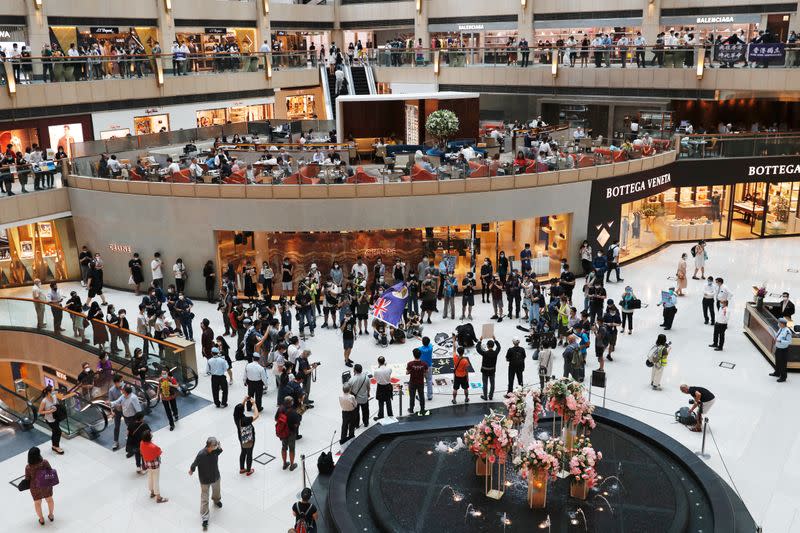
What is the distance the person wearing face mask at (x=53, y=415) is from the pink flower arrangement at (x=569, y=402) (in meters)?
8.40

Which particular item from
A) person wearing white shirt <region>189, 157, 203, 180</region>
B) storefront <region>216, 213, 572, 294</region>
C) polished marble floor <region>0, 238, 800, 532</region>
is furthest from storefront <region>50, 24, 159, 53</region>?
polished marble floor <region>0, 238, 800, 532</region>

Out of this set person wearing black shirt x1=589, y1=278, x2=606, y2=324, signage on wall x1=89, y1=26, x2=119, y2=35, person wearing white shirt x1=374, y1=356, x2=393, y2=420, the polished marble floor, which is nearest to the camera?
the polished marble floor

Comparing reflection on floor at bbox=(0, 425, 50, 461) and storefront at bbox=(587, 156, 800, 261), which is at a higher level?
storefront at bbox=(587, 156, 800, 261)

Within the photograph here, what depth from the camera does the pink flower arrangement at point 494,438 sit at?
10953 mm

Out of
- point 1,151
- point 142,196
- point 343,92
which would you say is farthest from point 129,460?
point 343,92

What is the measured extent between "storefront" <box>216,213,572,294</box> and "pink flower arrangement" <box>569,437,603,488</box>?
10962 mm

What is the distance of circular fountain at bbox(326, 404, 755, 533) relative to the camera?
10953mm

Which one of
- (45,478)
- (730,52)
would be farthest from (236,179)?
(730,52)

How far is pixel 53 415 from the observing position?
43.7ft

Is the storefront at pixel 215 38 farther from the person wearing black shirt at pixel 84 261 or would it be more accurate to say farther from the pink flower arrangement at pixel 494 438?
the pink flower arrangement at pixel 494 438

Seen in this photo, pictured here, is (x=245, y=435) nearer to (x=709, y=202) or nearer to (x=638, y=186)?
(x=638, y=186)

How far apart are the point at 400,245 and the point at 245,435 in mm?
11114

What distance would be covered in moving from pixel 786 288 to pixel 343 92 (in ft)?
79.3

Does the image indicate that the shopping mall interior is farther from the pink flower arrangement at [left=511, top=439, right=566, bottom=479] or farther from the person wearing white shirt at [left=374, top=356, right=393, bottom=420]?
the person wearing white shirt at [left=374, top=356, right=393, bottom=420]
